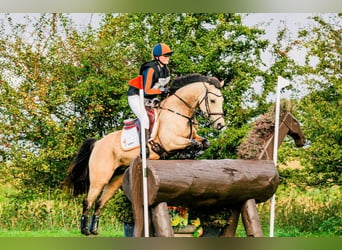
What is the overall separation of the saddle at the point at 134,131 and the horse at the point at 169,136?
0.11ft

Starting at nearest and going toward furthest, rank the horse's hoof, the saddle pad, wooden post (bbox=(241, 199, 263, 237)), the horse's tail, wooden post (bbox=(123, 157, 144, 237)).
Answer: wooden post (bbox=(123, 157, 144, 237)) < wooden post (bbox=(241, 199, 263, 237)) < the saddle pad < the horse's hoof < the horse's tail

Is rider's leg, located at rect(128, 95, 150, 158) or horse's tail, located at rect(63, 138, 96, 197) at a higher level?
rider's leg, located at rect(128, 95, 150, 158)

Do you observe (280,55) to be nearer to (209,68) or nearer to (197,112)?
(209,68)

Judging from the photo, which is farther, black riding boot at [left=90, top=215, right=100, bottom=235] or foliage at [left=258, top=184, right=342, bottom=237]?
foliage at [left=258, top=184, right=342, bottom=237]

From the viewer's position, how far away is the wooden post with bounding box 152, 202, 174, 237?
302 inches

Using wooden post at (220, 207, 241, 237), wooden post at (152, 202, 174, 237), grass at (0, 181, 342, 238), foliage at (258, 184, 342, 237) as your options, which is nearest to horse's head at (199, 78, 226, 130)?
wooden post at (220, 207, 241, 237)

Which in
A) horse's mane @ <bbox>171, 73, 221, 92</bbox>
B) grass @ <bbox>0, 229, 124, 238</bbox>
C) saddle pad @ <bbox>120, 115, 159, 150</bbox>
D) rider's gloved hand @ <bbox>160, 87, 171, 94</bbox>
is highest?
horse's mane @ <bbox>171, 73, 221, 92</bbox>

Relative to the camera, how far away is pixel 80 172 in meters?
9.52

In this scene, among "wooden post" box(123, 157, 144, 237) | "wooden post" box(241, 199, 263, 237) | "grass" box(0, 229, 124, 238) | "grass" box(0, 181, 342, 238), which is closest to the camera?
"wooden post" box(123, 157, 144, 237)

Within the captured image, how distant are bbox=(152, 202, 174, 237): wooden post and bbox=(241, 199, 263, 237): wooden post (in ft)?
3.27

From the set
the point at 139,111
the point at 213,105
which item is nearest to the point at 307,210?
the point at 213,105

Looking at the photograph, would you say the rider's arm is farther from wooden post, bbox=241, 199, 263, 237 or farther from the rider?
wooden post, bbox=241, 199, 263, 237

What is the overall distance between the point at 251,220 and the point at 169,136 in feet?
4.38

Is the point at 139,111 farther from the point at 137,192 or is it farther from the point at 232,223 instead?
the point at 232,223
